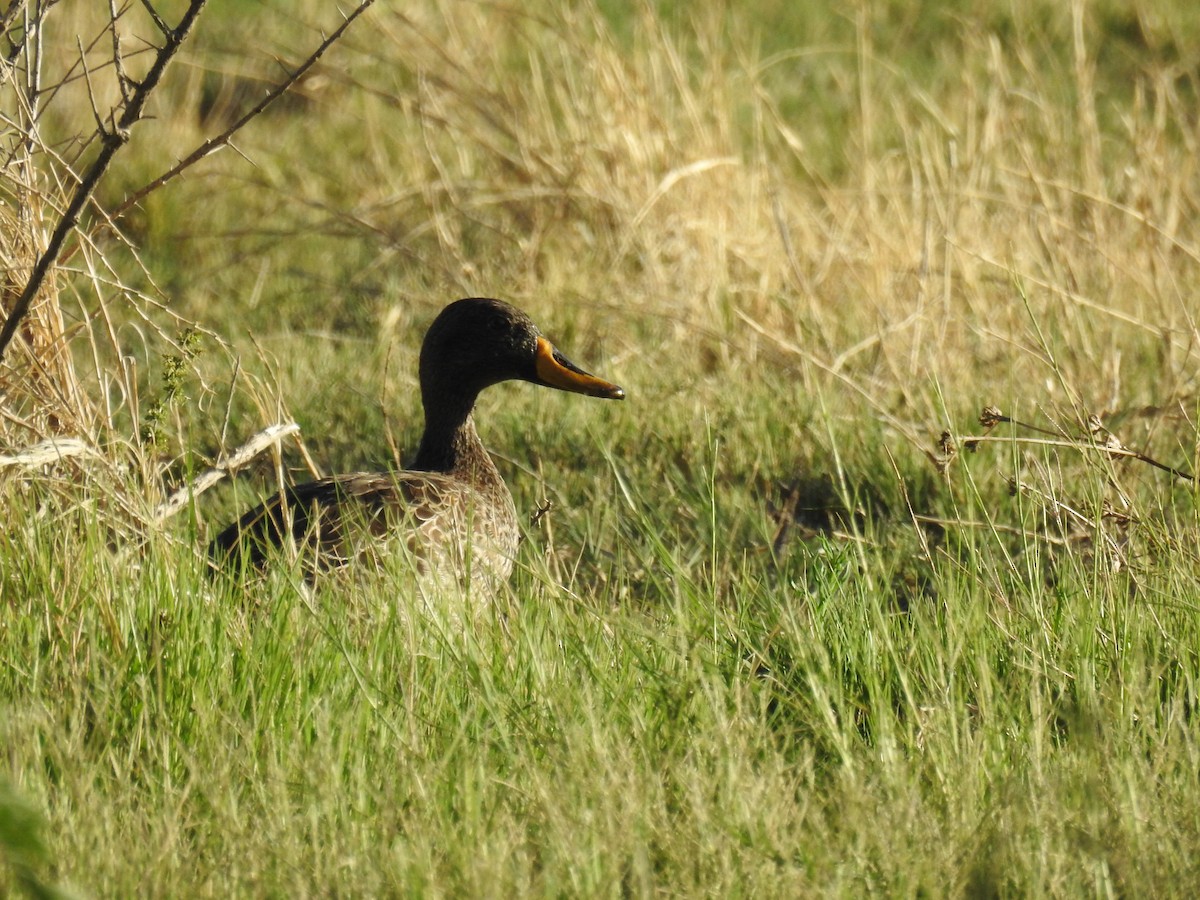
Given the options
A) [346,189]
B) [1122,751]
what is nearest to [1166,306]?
[1122,751]

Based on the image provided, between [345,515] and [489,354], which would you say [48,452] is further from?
[489,354]

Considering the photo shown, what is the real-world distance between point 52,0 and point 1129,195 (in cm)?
420

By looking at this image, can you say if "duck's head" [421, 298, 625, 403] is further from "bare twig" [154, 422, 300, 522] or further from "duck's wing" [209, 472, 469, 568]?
"bare twig" [154, 422, 300, 522]

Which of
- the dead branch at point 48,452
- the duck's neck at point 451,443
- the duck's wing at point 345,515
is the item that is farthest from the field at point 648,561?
the duck's neck at point 451,443

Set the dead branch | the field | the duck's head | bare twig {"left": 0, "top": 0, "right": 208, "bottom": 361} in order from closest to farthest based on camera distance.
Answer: the field
bare twig {"left": 0, "top": 0, "right": 208, "bottom": 361}
the dead branch
the duck's head

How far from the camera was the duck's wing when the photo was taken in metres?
3.45

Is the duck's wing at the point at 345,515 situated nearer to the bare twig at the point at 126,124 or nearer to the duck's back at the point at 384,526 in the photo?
the duck's back at the point at 384,526

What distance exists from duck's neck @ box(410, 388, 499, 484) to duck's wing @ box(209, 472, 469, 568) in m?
0.35

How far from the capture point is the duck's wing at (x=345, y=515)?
345 centimetres

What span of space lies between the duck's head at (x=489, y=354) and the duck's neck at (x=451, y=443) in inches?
1.3

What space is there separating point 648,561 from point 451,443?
127cm

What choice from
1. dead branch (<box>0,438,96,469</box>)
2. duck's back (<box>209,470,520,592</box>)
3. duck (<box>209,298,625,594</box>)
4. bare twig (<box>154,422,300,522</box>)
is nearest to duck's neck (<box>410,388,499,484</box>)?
duck (<box>209,298,625,594</box>)

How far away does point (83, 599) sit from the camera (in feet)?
9.17

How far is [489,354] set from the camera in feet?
14.5
